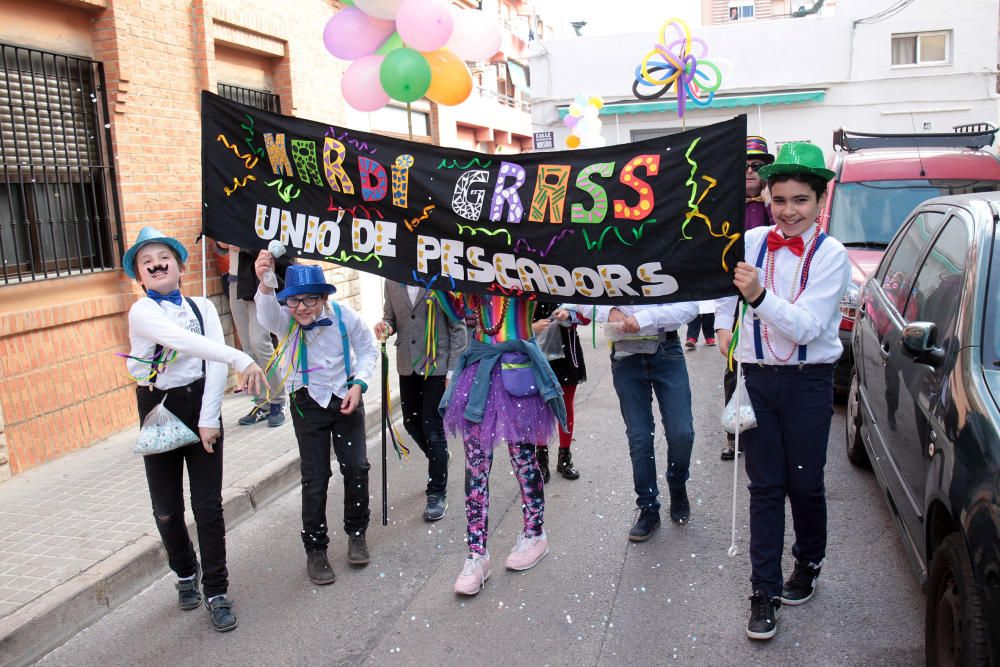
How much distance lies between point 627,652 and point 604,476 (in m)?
2.32

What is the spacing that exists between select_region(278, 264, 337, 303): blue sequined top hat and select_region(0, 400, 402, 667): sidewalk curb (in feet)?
5.42

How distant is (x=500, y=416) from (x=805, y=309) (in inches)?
59.2

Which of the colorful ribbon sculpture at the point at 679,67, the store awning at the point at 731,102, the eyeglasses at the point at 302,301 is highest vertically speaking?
the store awning at the point at 731,102

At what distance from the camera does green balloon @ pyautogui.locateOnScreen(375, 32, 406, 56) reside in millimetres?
6234

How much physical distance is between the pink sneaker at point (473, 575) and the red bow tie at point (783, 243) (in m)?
2.01

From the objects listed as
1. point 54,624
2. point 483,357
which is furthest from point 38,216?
point 483,357

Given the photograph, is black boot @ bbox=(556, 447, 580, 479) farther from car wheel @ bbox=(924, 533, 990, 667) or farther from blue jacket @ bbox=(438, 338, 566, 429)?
car wheel @ bbox=(924, 533, 990, 667)

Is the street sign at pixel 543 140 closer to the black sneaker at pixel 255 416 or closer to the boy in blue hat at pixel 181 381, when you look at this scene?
the black sneaker at pixel 255 416

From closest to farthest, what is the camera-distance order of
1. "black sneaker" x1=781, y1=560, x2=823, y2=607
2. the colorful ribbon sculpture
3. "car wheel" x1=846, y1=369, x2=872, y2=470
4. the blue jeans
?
"black sneaker" x1=781, y1=560, x2=823, y2=607, the blue jeans, "car wheel" x1=846, y1=369, x2=872, y2=470, the colorful ribbon sculpture

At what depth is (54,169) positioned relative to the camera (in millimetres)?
6953

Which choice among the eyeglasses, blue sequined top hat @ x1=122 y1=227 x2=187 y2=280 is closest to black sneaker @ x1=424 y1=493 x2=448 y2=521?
the eyeglasses

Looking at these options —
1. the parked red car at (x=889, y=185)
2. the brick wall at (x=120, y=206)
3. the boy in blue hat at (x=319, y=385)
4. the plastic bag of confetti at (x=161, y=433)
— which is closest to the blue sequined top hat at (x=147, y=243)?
the boy in blue hat at (x=319, y=385)

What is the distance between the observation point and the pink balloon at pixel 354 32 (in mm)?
6145

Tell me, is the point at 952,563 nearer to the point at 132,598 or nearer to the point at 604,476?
the point at 604,476
